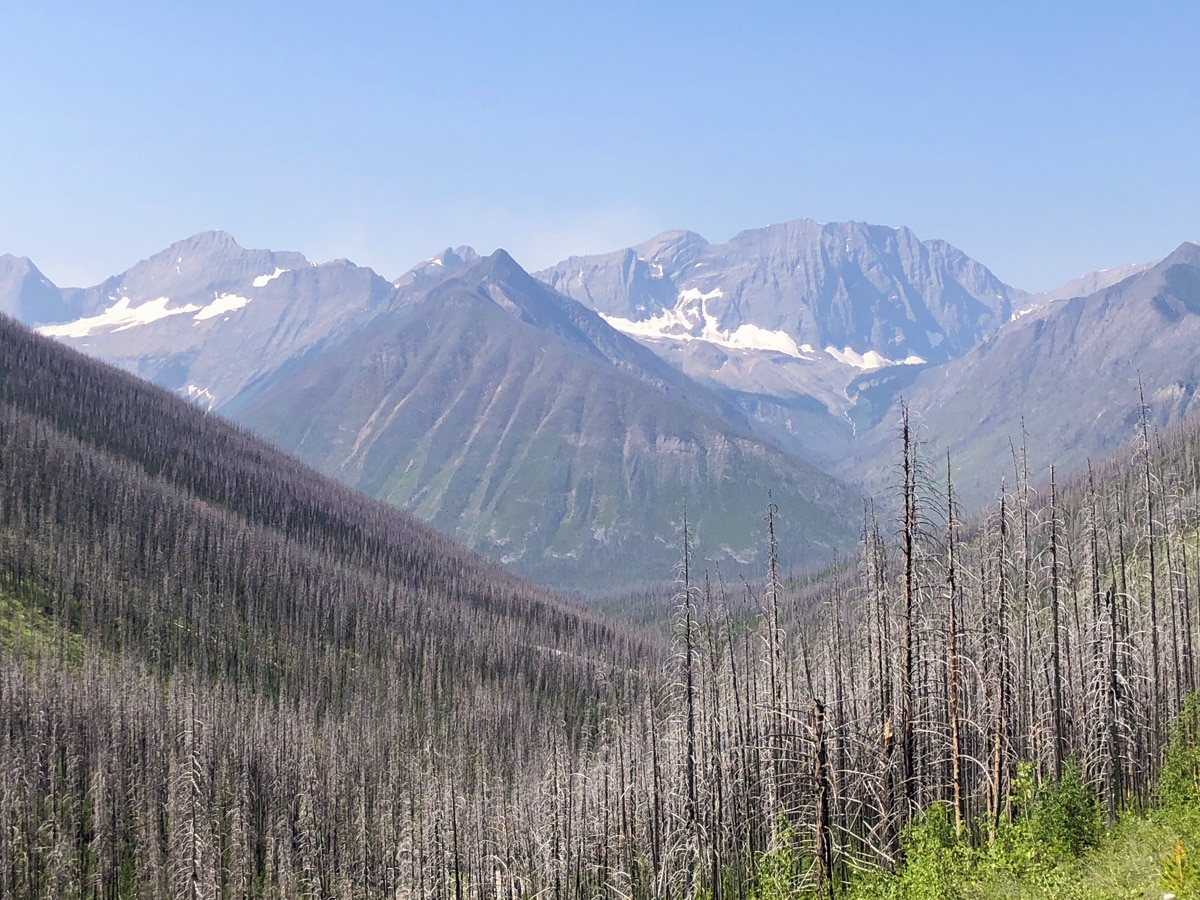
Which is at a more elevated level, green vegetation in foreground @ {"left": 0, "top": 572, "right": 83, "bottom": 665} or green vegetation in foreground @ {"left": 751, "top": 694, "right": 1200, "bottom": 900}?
green vegetation in foreground @ {"left": 0, "top": 572, "right": 83, "bottom": 665}

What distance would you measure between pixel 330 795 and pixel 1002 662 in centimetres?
10938

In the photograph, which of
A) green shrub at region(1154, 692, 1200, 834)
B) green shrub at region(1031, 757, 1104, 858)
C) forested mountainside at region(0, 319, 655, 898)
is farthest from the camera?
forested mountainside at region(0, 319, 655, 898)

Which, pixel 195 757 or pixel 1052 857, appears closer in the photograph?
pixel 1052 857

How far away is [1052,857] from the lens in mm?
46000

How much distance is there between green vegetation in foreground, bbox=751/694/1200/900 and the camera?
37.9 meters

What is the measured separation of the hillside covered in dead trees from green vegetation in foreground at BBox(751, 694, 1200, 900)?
995mm

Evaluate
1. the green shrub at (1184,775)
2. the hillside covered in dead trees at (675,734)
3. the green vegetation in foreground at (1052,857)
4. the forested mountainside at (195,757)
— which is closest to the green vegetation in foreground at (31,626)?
the forested mountainside at (195,757)

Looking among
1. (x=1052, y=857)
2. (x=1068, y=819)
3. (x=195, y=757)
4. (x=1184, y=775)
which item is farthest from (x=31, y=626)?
(x=1184, y=775)

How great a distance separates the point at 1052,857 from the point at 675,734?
26.7 metres

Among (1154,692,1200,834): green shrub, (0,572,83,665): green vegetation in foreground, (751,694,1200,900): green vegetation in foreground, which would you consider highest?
(0,572,83,665): green vegetation in foreground

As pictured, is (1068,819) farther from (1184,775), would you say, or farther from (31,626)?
(31,626)

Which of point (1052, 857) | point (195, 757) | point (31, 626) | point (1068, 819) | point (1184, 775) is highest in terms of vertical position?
point (31, 626)

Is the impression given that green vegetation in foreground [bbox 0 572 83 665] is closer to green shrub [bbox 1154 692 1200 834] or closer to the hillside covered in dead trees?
the hillside covered in dead trees

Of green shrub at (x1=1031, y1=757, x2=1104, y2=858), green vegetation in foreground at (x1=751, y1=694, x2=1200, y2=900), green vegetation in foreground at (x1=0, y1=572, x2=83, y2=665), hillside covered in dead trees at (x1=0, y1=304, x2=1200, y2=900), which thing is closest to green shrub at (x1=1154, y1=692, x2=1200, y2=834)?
green vegetation in foreground at (x1=751, y1=694, x2=1200, y2=900)
